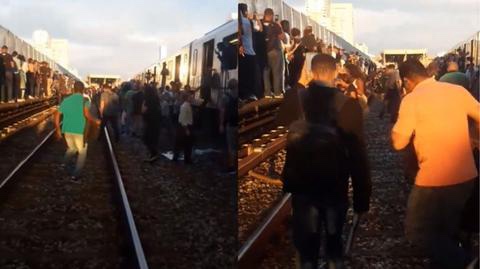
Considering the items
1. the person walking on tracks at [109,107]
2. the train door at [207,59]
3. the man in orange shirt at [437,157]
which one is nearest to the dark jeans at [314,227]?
the man in orange shirt at [437,157]

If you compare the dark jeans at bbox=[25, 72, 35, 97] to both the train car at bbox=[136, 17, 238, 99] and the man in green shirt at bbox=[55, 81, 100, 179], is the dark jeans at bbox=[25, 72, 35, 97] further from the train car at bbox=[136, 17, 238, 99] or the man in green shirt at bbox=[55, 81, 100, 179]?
the train car at bbox=[136, 17, 238, 99]

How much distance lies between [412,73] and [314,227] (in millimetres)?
437

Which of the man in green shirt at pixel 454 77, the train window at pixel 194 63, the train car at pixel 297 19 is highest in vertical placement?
the train car at pixel 297 19

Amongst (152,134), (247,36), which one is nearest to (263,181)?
(247,36)

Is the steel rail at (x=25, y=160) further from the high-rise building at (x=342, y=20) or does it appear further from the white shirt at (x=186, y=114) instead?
the high-rise building at (x=342, y=20)

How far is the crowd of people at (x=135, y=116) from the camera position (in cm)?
175

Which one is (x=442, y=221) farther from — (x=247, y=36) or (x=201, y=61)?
(x=201, y=61)

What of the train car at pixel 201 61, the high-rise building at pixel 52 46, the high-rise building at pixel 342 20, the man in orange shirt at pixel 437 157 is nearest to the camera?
the man in orange shirt at pixel 437 157

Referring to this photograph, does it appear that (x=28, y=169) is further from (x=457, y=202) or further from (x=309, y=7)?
(x=457, y=202)

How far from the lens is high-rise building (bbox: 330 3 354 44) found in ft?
4.99

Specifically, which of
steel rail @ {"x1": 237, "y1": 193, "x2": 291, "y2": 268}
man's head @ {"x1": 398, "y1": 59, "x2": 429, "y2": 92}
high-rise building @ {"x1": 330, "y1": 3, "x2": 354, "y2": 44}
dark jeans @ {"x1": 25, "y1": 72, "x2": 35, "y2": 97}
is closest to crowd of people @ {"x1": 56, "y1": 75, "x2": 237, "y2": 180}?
dark jeans @ {"x1": 25, "y1": 72, "x2": 35, "y2": 97}

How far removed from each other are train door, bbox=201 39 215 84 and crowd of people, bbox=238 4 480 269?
295mm

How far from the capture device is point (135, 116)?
1.88m

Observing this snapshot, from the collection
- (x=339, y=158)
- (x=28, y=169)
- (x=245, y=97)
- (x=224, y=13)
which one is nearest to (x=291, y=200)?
Result: (x=339, y=158)
